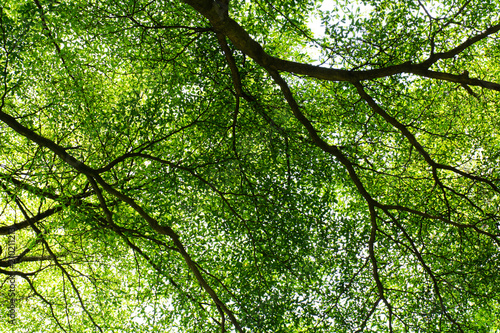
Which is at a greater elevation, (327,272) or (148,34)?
(148,34)

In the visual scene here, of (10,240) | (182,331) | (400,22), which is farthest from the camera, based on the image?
(10,240)

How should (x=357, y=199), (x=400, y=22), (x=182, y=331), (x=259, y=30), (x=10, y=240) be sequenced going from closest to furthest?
(x=400, y=22) → (x=259, y=30) → (x=182, y=331) → (x=357, y=199) → (x=10, y=240)

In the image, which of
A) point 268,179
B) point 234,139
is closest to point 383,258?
point 268,179

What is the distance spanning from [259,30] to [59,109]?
570 centimetres

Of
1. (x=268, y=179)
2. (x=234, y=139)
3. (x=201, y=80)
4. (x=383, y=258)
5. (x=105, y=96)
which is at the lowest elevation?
(x=383, y=258)

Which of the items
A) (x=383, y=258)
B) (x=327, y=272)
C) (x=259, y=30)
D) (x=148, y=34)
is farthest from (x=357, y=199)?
(x=148, y=34)

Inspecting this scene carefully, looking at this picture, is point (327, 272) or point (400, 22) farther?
point (327, 272)

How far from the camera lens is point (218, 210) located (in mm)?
10586

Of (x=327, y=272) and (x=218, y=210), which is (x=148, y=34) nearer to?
(x=218, y=210)

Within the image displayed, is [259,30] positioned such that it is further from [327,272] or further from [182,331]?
[182,331]

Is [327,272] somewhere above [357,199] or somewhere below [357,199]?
below

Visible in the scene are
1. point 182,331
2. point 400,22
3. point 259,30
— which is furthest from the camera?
point 182,331

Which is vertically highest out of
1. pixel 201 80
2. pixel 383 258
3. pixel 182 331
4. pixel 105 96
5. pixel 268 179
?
pixel 105 96

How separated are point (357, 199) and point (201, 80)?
6.34 metres
